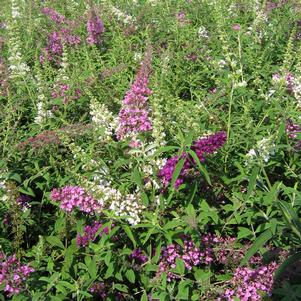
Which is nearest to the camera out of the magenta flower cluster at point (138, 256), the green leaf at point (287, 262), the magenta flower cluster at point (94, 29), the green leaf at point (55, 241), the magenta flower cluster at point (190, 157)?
the green leaf at point (287, 262)

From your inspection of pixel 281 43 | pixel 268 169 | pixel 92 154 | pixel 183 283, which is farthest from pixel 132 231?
pixel 281 43

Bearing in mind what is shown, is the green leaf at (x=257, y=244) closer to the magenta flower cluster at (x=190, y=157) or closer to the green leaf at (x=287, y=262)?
the green leaf at (x=287, y=262)

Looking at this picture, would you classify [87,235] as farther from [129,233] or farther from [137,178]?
[137,178]

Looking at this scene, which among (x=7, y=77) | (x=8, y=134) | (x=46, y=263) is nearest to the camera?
(x=46, y=263)

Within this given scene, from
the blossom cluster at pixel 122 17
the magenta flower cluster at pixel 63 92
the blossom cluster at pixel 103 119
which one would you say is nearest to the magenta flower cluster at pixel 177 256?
the blossom cluster at pixel 103 119

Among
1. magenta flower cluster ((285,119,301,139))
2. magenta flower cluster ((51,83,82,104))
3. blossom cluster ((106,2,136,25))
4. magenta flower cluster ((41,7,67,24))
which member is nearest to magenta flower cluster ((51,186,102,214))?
magenta flower cluster ((285,119,301,139))

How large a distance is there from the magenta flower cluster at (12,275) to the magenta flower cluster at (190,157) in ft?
3.80

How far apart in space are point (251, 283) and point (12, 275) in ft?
5.37

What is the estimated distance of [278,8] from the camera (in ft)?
23.1

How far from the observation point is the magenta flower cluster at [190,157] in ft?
10.5

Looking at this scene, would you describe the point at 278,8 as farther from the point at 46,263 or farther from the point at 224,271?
the point at 46,263

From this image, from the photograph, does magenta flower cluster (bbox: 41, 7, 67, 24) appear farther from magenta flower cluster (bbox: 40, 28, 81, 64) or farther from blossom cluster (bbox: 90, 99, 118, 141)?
blossom cluster (bbox: 90, 99, 118, 141)

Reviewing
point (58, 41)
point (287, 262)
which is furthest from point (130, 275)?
point (58, 41)

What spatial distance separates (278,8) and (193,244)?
5.07m
